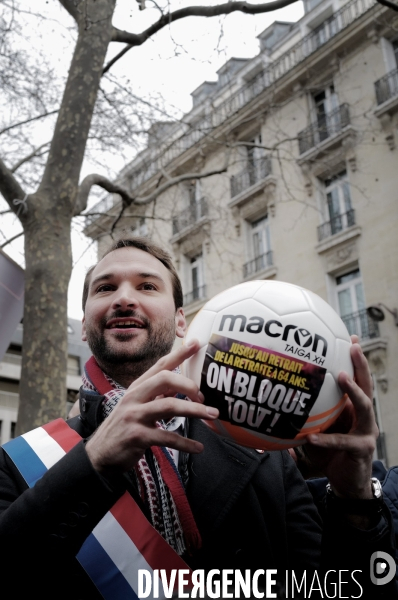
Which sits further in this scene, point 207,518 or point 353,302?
point 353,302

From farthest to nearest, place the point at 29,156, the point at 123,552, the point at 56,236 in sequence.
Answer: the point at 29,156 → the point at 56,236 → the point at 123,552

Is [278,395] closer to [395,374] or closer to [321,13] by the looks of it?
[395,374]

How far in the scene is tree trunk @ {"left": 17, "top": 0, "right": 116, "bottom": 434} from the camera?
189 inches

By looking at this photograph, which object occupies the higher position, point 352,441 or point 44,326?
point 44,326

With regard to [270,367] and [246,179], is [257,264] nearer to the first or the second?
[246,179]

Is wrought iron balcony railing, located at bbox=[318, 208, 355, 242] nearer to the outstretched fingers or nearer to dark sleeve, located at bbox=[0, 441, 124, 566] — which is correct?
the outstretched fingers

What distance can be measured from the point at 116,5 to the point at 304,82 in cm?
1246

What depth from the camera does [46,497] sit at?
5.05ft

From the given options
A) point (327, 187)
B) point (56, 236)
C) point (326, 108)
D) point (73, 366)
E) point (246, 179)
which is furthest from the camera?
point (73, 366)

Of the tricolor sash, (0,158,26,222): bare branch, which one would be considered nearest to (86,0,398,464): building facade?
(0,158,26,222): bare branch

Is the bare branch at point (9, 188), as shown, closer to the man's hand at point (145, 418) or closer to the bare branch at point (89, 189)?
the bare branch at point (89, 189)

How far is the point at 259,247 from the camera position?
60.8ft

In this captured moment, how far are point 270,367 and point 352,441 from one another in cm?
39

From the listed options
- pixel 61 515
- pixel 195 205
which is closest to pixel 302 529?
pixel 61 515
